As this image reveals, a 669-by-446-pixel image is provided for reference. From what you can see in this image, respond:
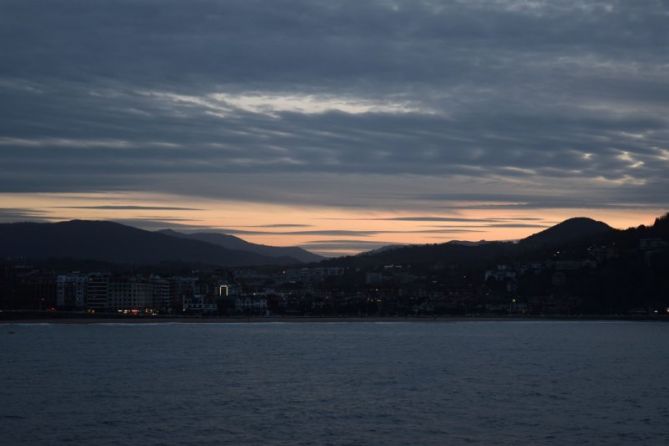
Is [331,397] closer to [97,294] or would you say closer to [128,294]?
[128,294]

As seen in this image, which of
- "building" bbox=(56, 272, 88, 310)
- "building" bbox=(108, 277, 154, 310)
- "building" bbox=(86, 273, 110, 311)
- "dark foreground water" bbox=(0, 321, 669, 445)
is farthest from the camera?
"building" bbox=(56, 272, 88, 310)

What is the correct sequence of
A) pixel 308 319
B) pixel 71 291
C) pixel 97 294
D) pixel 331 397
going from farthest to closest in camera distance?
1. pixel 71 291
2. pixel 97 294
3. pixel 308 319
4. pixel 331 397

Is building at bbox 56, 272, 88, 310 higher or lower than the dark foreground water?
higher

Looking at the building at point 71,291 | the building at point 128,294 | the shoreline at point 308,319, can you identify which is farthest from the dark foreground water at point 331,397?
the building at point 71,291

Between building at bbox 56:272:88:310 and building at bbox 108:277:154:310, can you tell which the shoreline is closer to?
building at bbox 108:277:154:310

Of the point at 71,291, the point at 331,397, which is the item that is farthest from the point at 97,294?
the point at 331,397

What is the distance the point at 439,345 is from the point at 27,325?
6887 cm

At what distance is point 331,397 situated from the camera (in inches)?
1555

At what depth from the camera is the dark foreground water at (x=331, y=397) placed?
30.4 meters

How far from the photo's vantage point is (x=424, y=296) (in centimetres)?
17550

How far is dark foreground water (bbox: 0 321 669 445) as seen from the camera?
3041 centimetres

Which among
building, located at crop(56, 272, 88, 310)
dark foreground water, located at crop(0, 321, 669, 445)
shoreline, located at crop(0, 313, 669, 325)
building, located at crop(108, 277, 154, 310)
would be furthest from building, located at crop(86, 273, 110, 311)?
dark foreground water, located at crop(0, 321, 669, 445)

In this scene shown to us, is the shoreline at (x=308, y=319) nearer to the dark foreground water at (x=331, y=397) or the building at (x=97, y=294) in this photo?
the building at (x=97, y=294)

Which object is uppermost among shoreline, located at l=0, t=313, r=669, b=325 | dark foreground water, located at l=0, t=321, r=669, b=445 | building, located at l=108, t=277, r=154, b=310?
building, located at l=108, t=277, r=154, b=310
